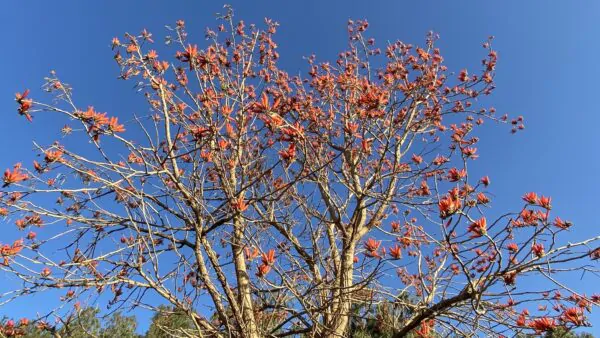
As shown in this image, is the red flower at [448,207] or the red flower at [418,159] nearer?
the red flower at [448,207]

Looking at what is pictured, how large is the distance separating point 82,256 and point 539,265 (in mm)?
3320

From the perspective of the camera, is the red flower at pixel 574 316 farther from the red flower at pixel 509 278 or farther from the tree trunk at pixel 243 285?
the tree trunk at pixel 243 285

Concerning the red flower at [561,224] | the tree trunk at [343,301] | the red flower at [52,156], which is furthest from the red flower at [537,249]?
the red flower at [52,156]

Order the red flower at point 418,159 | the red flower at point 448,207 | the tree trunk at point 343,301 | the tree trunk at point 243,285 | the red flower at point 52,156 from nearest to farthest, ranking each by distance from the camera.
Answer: the red flower at point 448,207
the red flower at point 52,156
the tree trunk at point 243,285
the tree trunk at point 343,301
the red flower at point 418,159

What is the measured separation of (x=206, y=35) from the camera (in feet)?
16.1

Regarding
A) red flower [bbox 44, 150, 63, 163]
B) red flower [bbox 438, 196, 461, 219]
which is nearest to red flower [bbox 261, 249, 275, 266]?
red flower [bbox 438, 196, 461, 219]

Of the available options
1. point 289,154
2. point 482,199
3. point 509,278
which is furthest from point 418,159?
point 289,154

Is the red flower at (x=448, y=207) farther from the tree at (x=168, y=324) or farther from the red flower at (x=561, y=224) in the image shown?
the tree at (x=168, y=324)

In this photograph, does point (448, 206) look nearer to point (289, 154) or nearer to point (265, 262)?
point (289, 154)

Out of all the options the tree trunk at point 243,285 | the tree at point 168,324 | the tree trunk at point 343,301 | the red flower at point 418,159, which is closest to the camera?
the tree at point 168,324

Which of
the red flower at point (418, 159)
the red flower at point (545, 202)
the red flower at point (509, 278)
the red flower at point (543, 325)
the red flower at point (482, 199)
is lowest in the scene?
the red flower at point (543, 325)

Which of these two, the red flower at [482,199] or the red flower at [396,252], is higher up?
the red flower at [482,199]

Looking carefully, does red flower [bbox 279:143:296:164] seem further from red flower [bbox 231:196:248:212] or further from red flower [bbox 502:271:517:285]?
red flower [bbox 502:271:517:285]

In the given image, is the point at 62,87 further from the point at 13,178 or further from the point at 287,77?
the point at 287,77
